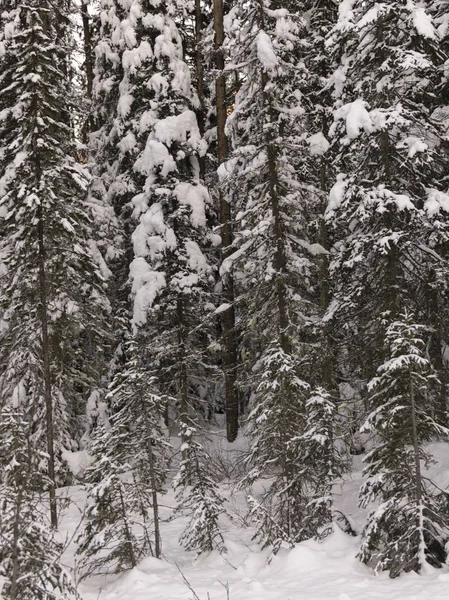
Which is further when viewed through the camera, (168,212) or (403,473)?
(168,212)

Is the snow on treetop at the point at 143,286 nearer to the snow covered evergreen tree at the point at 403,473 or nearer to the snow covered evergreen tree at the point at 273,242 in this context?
the snow covered evergreen tree at the point at 273,242

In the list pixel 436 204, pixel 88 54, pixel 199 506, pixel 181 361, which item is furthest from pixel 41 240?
pixel 88 54

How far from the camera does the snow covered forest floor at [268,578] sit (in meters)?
8.34

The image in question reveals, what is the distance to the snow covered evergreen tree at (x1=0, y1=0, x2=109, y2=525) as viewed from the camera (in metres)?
13.8

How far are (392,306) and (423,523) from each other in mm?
4045

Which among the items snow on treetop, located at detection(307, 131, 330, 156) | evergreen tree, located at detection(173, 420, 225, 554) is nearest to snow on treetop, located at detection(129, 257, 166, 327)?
evergreen tree, located at detection(173, 420, 225, 554)

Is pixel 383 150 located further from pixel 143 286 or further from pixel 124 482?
pixel 124 482

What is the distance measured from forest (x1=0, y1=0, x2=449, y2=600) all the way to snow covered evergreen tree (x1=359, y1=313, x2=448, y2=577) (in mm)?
50

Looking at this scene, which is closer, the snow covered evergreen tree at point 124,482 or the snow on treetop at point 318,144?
the snow covered evergreen tree at point 124,482

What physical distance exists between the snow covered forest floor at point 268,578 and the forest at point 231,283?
148 millimetres

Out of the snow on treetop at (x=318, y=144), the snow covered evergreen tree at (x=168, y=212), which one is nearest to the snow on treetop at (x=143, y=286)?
the snow covered evergreen tree at (x=168, y=212)

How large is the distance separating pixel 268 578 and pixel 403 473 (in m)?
2.67

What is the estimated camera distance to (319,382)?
58.2ft

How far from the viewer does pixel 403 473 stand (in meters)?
9.52
